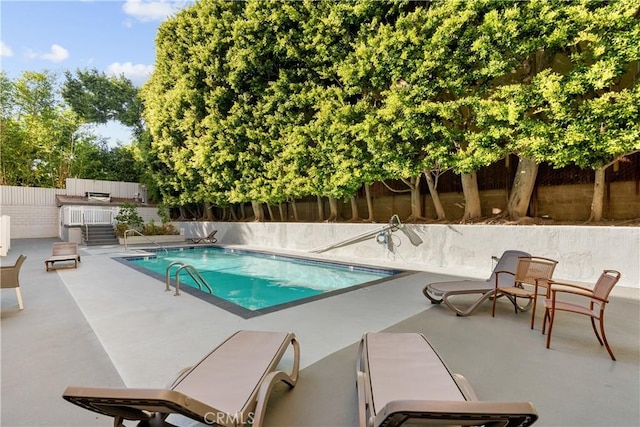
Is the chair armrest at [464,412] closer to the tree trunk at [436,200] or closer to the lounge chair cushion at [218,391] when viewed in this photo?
the lounge chair cushion at [218,391]

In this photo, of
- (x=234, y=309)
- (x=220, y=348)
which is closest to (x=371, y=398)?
(x=220, y=348)

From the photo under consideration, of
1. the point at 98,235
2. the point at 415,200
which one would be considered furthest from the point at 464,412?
the point at 98,235

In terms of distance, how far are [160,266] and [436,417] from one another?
10570mm

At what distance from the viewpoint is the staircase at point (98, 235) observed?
14194 millimetres

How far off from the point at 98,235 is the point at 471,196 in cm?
1643

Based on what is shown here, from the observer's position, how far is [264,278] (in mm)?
8094

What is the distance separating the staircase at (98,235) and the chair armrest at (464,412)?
16768 millimetres

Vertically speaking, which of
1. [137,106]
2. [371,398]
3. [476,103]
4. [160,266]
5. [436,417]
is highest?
[137,106]

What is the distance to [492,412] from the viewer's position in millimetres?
1100

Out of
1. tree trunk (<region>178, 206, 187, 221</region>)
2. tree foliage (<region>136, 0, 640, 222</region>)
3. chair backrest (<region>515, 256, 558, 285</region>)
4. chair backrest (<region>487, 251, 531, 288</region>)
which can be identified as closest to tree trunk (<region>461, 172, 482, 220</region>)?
tree foliage (<region>136, 0, 640, 222</region>)

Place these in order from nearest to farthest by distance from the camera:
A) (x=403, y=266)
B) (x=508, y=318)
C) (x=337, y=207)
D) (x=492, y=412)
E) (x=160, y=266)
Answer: (x=492, y=412) → (x=508, y=318) → (x=403, y=266) → (x=160, y=266) → (x=337, y=207)

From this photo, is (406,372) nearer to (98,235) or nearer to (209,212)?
(98,235)

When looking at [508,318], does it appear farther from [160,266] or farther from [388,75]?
[160,266]

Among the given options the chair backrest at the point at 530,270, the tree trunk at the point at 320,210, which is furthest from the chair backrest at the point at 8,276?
the tree trunk at the point at 320,210
